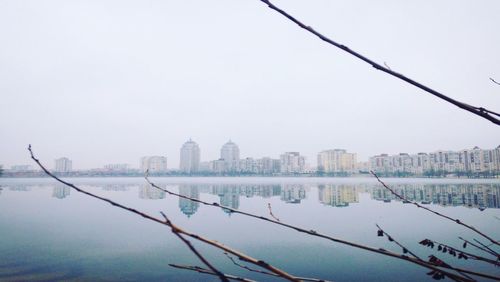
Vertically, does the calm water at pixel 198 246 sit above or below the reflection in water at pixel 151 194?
above

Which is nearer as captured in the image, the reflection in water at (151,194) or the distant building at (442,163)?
the reflection in water at (151,194)

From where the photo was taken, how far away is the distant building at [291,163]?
19300 cm

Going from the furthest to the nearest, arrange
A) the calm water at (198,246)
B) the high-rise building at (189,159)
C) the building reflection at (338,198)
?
the high-rise building at (189,159), the building reflection at (338,198), the calm water at (198,246)

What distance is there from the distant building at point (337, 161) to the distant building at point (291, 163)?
1354 centimetres

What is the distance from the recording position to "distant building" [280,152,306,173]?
19300 centimetres

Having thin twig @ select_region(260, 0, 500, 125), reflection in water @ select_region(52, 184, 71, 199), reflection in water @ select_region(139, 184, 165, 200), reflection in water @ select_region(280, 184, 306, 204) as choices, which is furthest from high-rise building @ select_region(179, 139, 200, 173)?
thin twig @ select_region(260, 0, 500, 125)

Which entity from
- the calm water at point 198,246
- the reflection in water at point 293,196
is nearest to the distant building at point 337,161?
the reflection in water at point 293,196

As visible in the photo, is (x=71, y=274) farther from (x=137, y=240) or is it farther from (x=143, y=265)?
(x=137, y=240)

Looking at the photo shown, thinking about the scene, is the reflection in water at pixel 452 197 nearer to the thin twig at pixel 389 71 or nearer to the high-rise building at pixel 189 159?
the thin twig at pixel 389 71

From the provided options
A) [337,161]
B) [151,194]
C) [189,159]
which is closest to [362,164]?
[337,161]

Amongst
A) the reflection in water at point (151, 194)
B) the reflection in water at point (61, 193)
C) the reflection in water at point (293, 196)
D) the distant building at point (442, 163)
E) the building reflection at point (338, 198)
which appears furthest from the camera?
the distant building at point (442, 163)

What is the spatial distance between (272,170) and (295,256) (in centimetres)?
18053

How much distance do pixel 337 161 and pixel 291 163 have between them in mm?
29437

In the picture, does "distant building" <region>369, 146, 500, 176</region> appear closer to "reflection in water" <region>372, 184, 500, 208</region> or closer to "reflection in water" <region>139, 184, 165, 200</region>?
"reflection in water" <region>372, 184, 500, 208</region>
